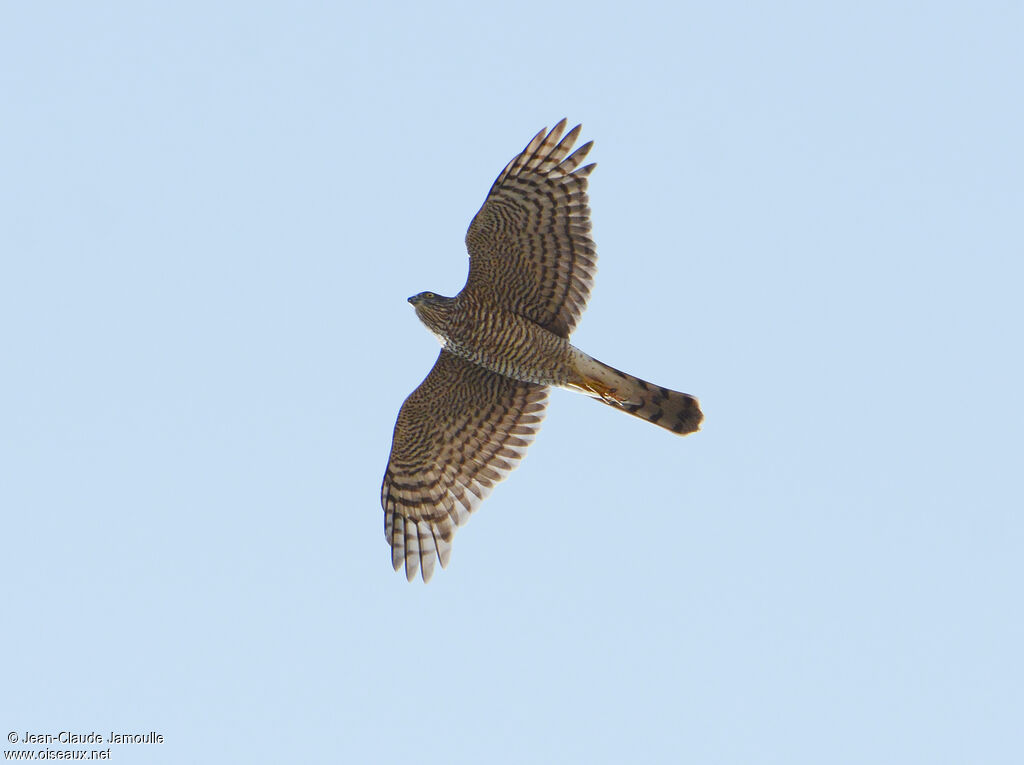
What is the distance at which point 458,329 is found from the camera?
59.7ft

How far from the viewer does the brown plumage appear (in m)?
17.8

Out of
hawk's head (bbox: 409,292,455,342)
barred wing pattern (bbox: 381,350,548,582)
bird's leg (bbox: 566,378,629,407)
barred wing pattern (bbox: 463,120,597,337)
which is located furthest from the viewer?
barred wing pattern (bbox: 381,350,548,582)

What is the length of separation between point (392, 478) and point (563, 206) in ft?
11.9

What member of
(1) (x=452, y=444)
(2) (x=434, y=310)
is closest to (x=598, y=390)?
(1) (x=452, y=444)

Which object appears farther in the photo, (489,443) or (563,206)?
(489,443)

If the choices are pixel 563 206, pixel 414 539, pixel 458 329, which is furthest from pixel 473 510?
pixel 563 206

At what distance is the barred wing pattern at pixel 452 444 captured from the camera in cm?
1888

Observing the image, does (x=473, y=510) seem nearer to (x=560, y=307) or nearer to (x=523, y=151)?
(x=560, y=307)

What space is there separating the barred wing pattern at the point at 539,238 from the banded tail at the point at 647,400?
733mm

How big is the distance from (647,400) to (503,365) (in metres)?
1.61

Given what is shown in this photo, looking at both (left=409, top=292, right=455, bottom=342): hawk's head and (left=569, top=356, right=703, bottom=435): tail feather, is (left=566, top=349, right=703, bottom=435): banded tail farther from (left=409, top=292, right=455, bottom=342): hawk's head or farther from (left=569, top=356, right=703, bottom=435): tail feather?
(left=409, top=292, right=455, bottom=342): hawk's head

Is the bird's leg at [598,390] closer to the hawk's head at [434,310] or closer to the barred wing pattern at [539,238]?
the barred wing pattern at [539,238]

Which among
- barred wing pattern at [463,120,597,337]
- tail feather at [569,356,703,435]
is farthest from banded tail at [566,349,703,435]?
barred wing pattern at [463,120,597,337]

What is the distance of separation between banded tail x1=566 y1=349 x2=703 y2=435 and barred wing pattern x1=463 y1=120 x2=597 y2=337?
73cm
